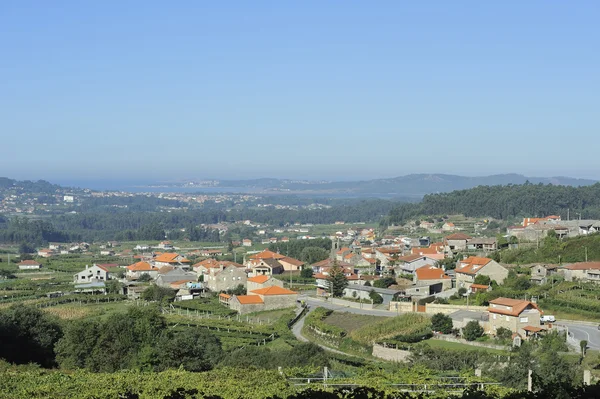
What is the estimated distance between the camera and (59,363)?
2236cm

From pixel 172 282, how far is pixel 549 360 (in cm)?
3016

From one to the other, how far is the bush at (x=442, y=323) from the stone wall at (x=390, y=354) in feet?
12.2

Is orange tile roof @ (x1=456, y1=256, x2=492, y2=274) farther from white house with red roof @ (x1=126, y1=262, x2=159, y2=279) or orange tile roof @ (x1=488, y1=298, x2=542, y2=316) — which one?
white house with red roof @ (x1=126, y1=262, x2=159, y2=279)

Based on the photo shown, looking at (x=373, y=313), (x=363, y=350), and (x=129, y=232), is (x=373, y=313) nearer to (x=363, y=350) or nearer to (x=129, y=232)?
(x=363, y=350)

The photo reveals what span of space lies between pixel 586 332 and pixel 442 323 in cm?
510

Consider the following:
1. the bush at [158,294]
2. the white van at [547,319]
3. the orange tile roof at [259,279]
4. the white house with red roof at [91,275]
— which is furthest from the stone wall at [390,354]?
the white house with red roof at [91,275]

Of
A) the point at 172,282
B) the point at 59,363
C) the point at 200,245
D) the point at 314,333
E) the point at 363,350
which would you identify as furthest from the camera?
the point at 200,245

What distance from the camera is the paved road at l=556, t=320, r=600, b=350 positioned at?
24.9 m

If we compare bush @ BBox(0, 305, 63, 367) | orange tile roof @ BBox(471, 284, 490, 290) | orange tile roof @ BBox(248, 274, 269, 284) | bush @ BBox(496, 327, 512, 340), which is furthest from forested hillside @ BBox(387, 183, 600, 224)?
bush @ BBox(0, 305, 63, 367)

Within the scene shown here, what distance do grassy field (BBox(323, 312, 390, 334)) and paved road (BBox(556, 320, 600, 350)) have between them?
7.61 metres

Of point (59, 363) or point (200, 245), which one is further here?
point (200, 245)

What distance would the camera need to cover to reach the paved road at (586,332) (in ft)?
81.6

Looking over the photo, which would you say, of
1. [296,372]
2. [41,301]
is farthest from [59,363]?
[41,301]

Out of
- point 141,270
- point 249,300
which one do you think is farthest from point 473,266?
point 141,270
